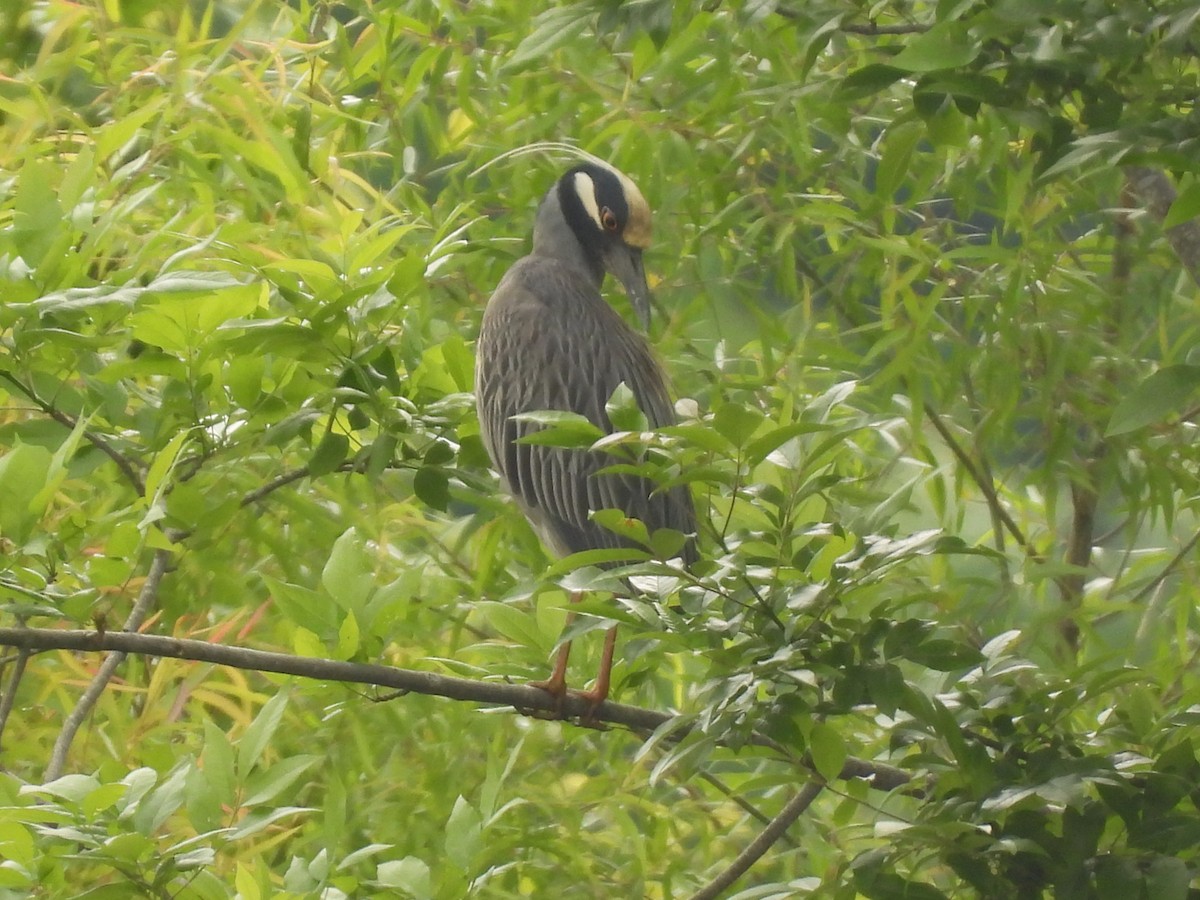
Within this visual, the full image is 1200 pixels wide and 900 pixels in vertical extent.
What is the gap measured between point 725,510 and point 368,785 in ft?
2.91

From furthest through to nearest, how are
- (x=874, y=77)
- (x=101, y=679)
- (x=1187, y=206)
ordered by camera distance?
(x=101, y=679) → (x=874, y=77) → (x=1187, y=206)

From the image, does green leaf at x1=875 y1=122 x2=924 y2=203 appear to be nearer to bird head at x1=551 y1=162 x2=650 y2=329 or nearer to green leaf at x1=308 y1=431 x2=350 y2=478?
green leaf at x1=308 y1=431 x2=350 y2=478

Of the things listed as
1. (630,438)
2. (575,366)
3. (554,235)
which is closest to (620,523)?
(630,438)

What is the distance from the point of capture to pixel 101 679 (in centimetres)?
133

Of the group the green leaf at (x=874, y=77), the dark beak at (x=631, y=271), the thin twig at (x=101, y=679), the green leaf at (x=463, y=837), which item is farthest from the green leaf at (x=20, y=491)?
the dark beak at (x=631, y=271)

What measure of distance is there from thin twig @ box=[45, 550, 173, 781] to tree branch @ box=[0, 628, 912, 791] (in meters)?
0.18

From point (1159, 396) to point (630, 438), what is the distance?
322 mm

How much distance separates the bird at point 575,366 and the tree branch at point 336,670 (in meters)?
0.57

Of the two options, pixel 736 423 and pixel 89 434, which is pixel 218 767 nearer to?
pixel 89 434

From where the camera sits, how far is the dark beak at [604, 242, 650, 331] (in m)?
1.96

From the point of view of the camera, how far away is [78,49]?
57.7 inches

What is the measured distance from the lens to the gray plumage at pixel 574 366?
188 cm

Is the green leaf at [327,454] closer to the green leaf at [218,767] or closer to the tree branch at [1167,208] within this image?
the green leaf at [218,767]

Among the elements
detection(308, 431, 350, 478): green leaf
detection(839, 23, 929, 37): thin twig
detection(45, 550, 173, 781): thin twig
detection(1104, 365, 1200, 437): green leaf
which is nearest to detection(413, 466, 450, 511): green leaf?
detection(308, 431, 350, 478): green leaf
